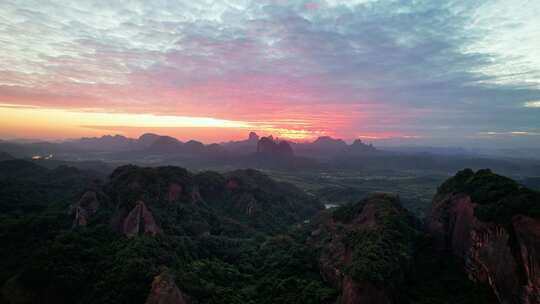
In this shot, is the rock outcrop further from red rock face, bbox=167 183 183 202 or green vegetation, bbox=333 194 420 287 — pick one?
red rock face, bbox=167 183 183 202

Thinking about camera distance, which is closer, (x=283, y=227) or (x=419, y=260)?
(x=419, y=260)

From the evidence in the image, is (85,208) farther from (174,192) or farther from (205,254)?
(205,254)

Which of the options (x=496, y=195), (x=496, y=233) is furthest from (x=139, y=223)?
(x=496, y=195)

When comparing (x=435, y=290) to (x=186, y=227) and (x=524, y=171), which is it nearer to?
(x=186, y=227)

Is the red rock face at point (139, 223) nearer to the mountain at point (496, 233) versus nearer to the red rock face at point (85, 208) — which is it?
the red rock face at point (85, 208)

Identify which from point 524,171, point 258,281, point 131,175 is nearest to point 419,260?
point 258,281

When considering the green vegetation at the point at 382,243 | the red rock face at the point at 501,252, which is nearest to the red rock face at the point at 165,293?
the green vegetation at the point at 382,243

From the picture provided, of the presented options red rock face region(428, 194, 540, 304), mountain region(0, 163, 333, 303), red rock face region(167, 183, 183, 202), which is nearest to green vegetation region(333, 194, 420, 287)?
mountain region(0, 163, 333, 303)
